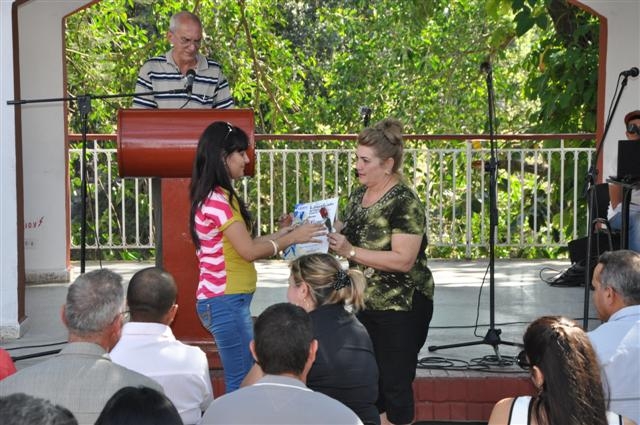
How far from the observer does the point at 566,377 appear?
262 cm

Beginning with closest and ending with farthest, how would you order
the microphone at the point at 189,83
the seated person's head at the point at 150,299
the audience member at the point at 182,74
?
the seated person's head at the point at 150,299 → the microphone at the point at 189,83 → the audience member at the point at 182,74

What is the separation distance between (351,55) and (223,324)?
10.6 m

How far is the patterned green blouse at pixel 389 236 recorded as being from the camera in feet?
13.9

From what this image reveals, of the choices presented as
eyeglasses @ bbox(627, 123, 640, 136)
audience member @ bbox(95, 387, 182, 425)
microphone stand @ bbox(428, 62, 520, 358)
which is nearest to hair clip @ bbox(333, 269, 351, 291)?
audience member @ bbox(95, 387, 182, 425)

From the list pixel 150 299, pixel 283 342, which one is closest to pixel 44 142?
pixel 150 299

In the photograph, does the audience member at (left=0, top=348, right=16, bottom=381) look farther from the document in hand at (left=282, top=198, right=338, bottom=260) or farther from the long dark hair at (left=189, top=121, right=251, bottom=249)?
the document in hand at (left=282, top=198, right=338, bottom=260)

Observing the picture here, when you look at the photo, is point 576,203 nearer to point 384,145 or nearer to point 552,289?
point 552,289

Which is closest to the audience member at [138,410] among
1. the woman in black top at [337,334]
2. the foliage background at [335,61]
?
the woman in black top at [337,334]

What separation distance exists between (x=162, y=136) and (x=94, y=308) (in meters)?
1.81

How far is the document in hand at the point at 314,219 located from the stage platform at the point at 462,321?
1.18 metres

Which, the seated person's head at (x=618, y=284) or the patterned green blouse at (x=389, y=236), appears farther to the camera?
the patterned green blouse at (x=389, y=236)

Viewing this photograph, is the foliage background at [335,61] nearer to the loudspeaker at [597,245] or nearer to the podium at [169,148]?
the loudspeaker at [597,245]

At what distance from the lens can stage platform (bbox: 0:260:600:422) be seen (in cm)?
514

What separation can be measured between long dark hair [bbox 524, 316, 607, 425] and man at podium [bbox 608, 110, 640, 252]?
12.5ft
